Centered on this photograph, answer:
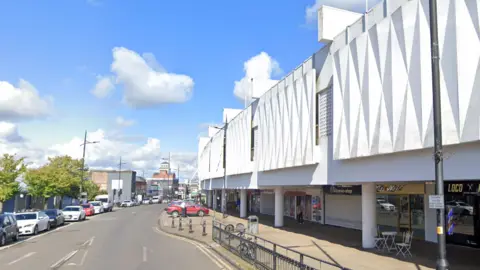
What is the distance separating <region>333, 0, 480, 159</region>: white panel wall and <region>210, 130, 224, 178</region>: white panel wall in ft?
102

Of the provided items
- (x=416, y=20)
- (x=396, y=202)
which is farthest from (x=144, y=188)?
(x=416, y=20)

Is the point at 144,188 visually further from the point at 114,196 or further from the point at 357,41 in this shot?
the point at 357,41

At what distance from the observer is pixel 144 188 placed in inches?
5463

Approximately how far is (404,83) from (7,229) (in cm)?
1867

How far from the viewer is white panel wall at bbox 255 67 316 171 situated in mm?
20797

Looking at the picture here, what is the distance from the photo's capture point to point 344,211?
90.1 feet

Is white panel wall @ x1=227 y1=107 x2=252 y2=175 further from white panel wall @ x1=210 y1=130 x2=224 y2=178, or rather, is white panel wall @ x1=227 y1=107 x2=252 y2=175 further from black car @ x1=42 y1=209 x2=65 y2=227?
black car @ x1=42 y1=209 x2=65 y2=227

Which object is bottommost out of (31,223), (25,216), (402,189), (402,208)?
(31,223)

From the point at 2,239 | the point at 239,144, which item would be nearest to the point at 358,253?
the point at 2,239

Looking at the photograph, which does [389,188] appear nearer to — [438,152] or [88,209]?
[438,152]

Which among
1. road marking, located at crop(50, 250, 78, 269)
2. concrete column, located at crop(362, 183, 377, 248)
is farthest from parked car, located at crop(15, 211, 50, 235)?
concrete column, located at crop(362, 183, 377, 248)

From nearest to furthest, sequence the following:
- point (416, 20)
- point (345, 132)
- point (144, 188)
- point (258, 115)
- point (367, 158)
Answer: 1. point (416, 20)
2. point (367, 158)
3. point (345, 132)
4. point (258, 115)
5. point (144, 188)

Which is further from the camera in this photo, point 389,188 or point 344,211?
point 344,211

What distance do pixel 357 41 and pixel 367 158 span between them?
14.5 feet
